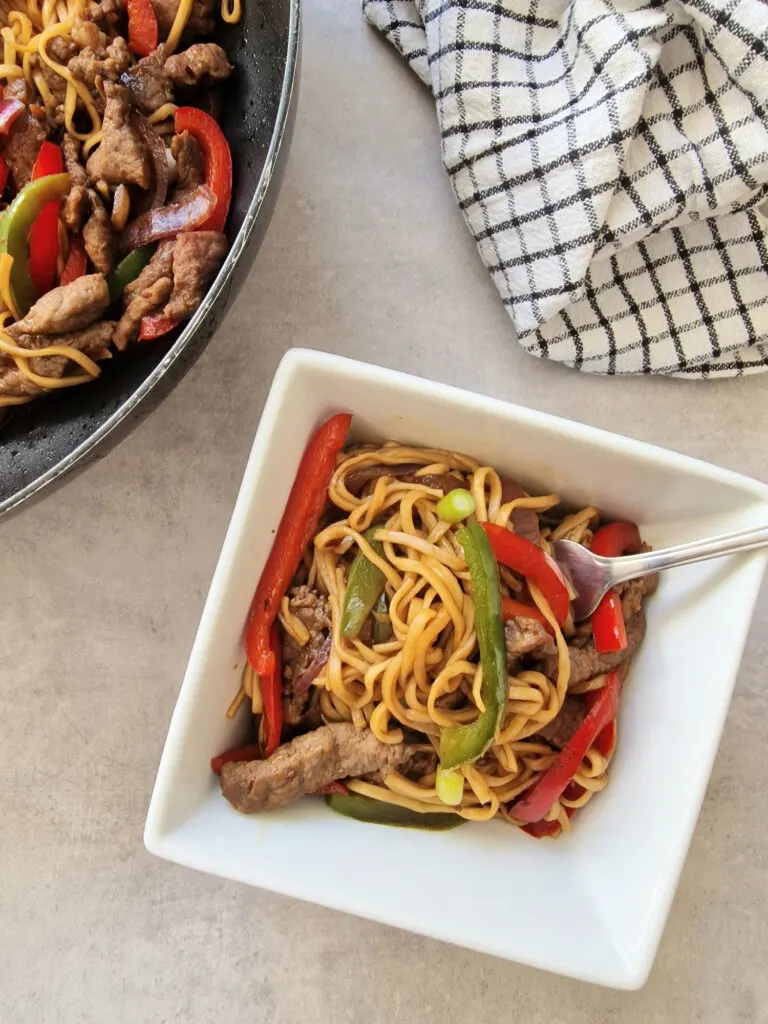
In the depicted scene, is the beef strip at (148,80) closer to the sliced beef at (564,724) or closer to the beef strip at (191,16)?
the beef strip at (191,16)

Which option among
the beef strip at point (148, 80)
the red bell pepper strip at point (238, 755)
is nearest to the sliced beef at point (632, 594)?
the red bell pepper strip at point (238, 755)

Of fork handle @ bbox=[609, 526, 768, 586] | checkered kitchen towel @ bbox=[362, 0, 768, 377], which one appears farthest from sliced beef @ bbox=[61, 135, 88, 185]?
fork handle @ bbox=[609, 526, 768, 586]

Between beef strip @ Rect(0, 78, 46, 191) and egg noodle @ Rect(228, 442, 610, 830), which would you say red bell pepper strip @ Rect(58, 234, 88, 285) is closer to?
beef strip @ Rect(0, 78, 46, 191)

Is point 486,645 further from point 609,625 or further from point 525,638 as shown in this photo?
point 609,625

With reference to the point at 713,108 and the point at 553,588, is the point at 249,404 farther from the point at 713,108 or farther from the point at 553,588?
the point at 713,108

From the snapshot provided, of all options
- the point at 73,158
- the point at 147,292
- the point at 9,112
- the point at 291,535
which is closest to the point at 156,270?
the point at 147,292
